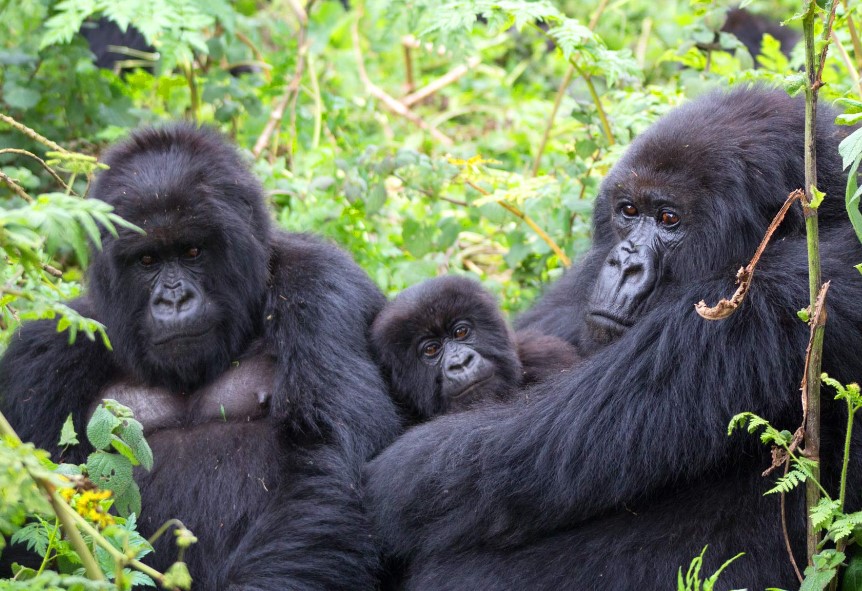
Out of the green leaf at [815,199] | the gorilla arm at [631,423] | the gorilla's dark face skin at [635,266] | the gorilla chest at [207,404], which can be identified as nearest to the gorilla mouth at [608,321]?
the gorilla's dark face skin at [635,266]

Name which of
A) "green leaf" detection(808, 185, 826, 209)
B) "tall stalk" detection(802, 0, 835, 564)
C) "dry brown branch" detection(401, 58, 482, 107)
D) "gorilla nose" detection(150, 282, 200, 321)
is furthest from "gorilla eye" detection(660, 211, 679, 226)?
"dry brown branch" detection(401, 58, 482, 107)

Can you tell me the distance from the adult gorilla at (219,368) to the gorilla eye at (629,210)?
1.00m

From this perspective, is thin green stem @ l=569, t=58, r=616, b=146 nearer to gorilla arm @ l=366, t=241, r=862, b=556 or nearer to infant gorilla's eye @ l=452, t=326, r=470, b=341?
infant gorilla's eye @ l=452, t=326, r=470, b=341

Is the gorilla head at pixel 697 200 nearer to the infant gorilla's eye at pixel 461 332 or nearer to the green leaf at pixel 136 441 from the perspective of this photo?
the infant gorilla's eye at pixel 461 332

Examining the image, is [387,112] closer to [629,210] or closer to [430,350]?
[430,350]

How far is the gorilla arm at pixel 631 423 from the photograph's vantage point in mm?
2676

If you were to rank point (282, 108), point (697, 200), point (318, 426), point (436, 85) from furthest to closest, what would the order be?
point (436, 85) → point (282, 108) → point (318, 426) → point (697, 200)

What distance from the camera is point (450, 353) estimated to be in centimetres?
381

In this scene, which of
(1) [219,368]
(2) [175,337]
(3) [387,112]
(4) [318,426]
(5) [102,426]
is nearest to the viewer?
(5) [102,426]

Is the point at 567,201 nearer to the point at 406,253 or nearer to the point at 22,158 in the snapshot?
the point at 406,253

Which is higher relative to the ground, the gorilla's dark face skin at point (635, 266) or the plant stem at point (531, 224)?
the gorilla's dark face skin at point (635, 266)

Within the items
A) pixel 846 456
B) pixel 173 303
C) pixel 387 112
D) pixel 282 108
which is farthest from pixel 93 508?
pixel 387 112

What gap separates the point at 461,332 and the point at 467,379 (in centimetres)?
22

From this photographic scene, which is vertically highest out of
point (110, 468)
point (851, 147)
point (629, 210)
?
point (851, 147)
